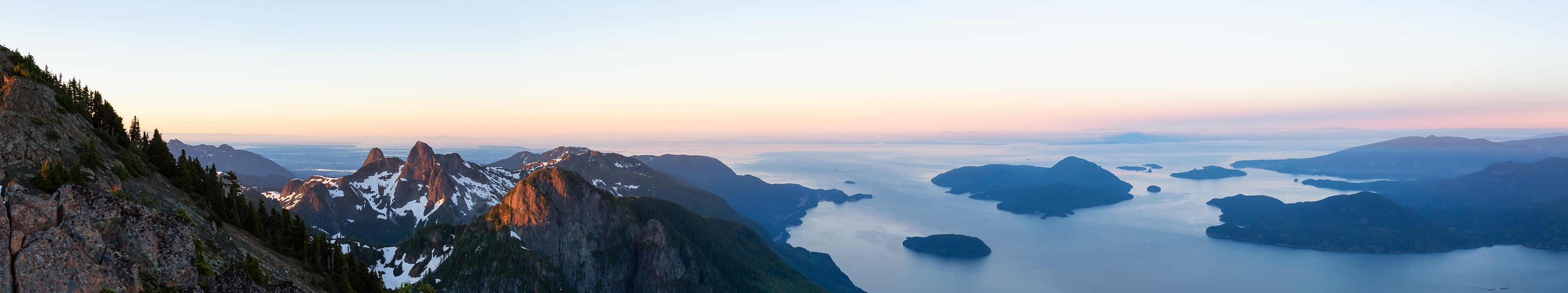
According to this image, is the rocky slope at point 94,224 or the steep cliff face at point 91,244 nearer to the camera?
the steep cliff face at point 91,244

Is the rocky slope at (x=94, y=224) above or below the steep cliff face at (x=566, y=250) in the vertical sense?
above

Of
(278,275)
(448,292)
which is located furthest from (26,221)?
(448,292)

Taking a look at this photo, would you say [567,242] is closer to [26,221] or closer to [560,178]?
[560,178]

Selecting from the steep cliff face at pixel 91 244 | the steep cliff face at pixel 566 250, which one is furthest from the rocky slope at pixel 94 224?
the steep cliff face at pixel 566 250

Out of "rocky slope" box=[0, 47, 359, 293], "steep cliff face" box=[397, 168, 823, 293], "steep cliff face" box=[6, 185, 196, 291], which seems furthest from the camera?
"steep cliff face" box=[397, 168, 823, 293]

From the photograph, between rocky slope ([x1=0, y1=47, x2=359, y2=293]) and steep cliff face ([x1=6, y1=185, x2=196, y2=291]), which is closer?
steep cliff face ([x1=6, y1=185, x2=196, y2=291])

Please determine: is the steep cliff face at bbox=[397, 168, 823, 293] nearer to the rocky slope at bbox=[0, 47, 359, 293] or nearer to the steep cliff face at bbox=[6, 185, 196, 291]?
the rocky slope at bbox=[0, 47, 359, 293]

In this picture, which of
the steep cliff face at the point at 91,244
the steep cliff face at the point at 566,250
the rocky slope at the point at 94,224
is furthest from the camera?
the steep cliff face at the point at 566,250

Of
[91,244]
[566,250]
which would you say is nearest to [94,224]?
[91,244]

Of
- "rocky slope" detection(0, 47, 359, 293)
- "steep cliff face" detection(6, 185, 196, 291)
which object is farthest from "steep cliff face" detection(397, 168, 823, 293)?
"steep cliff face" detection(6, 185, 196, 291)

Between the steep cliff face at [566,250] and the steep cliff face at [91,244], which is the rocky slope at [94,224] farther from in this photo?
the steep cliff face at [566,250]
